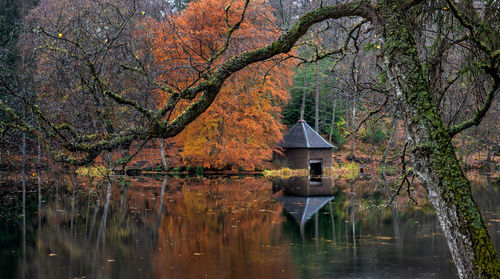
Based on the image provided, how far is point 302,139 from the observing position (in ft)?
87.6

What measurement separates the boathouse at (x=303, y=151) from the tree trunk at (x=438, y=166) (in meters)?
22.7

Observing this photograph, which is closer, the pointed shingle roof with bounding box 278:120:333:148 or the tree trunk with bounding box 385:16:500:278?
the tree trunk with bounding box 385:16:500:278

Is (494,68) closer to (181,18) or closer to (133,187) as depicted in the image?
(133,187)

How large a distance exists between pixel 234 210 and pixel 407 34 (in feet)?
35.6

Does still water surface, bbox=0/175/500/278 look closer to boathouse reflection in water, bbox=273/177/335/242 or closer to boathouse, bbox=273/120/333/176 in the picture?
boathouse reflection in water, bbox=273/177/335/242

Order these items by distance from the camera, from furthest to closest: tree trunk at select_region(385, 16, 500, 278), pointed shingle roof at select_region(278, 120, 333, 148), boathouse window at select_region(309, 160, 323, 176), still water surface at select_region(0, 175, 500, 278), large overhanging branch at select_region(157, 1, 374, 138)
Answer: boathouse window at select_region(309, 160, 323, 176), pointed shingle roof at select_region(278, 120, 333, 148), still water surface at select_region(0, 175, 500, 278), large overhanging branch at select_region(157, 1, 374, 138), tree trunk at select_region(385, 16, 500, 278)

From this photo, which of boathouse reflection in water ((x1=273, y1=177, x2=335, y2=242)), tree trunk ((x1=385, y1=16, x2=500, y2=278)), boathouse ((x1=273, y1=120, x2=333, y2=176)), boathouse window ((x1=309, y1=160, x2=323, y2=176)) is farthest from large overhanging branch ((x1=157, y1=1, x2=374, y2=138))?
boathouse window ((x1=309, y1=160, x2=323, y2=176))

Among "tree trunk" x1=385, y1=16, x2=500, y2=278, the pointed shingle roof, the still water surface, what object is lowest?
the still water surface

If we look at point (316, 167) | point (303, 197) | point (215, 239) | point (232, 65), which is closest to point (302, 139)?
point (316, 167)

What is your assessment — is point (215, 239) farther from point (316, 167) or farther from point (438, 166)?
point (316, 167)

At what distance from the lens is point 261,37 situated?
64.0 feet

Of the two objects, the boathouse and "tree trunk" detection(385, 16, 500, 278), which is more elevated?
the boathouse

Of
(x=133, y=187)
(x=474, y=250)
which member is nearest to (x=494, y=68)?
(x=474, y=250)

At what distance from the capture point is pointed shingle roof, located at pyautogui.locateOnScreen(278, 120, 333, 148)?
2641 centimetres
